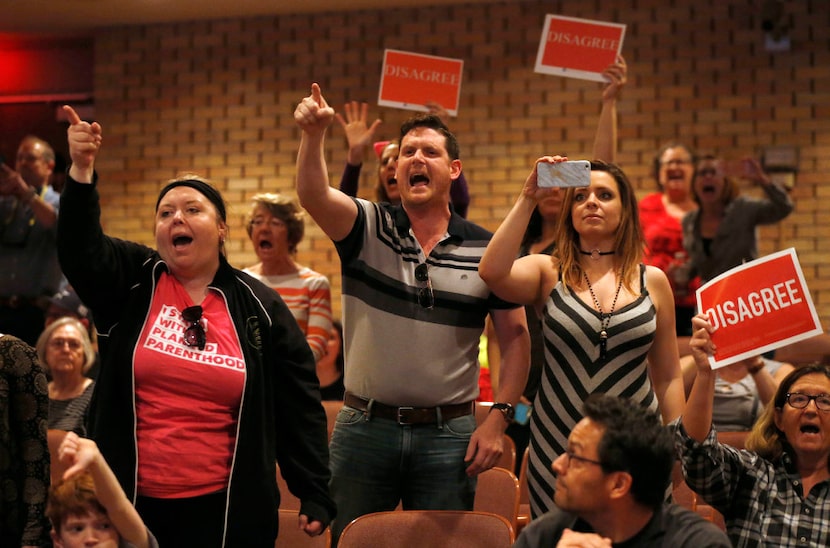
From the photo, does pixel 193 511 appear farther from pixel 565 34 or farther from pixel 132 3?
pixel 132 3

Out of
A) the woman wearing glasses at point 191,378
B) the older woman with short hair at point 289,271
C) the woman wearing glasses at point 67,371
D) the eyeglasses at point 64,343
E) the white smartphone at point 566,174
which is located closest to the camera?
the woman wearing glasses at point 191,378

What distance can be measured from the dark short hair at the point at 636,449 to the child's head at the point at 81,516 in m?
1.18

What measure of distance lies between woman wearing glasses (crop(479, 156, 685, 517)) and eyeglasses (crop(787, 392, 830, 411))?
302mm

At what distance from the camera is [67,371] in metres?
5.09

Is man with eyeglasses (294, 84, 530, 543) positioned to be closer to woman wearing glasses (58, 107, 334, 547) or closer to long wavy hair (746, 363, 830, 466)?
woman wearing glasses (58, 107, 334, 547)

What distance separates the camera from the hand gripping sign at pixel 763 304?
280 cm

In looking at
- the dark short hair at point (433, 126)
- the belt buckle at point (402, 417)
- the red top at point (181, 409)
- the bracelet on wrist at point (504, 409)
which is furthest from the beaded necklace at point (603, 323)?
the red top at point (181, 409)

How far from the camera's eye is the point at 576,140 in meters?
7.64

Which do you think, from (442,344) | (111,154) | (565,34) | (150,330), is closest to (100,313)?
(150,330)

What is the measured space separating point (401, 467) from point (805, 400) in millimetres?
1159

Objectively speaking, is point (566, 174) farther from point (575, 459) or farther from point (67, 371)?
point (67, 371)

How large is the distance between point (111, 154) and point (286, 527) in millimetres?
5733

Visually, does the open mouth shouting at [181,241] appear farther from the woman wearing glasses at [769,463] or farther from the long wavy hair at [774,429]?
the long wavy hair at [774,429]

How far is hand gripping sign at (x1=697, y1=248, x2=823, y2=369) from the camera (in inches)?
110
